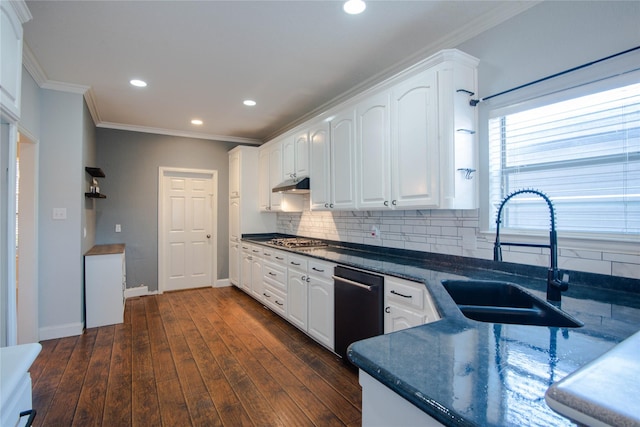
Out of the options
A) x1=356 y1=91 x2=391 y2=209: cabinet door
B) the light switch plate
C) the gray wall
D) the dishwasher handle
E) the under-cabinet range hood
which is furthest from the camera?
the gray wall

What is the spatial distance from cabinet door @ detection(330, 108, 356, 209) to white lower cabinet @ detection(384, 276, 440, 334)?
3.43ft

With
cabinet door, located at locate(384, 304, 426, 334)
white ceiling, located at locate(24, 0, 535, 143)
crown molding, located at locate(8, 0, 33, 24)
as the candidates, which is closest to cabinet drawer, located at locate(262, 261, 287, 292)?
cabinet door, located at locate(384, 304, 426, 334)

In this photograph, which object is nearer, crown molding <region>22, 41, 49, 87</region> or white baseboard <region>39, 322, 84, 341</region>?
crown molding <region>22, 41, 49, 87</region>

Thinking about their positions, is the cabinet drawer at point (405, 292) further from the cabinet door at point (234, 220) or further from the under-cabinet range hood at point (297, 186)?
the cabinet door at point (234, 220)

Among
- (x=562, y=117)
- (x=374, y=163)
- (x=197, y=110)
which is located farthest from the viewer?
(x=197, y=110)

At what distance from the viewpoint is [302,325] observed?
10.7ft

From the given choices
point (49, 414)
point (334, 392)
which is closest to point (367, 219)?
point (334, 392)

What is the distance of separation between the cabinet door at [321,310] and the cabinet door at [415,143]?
102 centimetres

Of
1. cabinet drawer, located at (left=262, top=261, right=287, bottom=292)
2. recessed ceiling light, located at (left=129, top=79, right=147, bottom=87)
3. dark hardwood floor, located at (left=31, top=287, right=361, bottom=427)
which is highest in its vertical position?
recessed ceiling light, located at (left=129, top=79, right=147, bottom=87)

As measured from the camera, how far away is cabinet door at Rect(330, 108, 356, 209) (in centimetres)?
304

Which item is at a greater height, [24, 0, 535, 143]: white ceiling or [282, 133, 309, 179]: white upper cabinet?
[24, 0, 535, 143]: white ceiling

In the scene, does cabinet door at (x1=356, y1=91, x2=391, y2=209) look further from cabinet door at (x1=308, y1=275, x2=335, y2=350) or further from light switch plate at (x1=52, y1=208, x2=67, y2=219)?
light switch plate at (x1=52, y1=208, x2=67, y2=219)

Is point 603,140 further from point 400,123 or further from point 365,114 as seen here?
point 365,114

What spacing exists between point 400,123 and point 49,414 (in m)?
3.18
